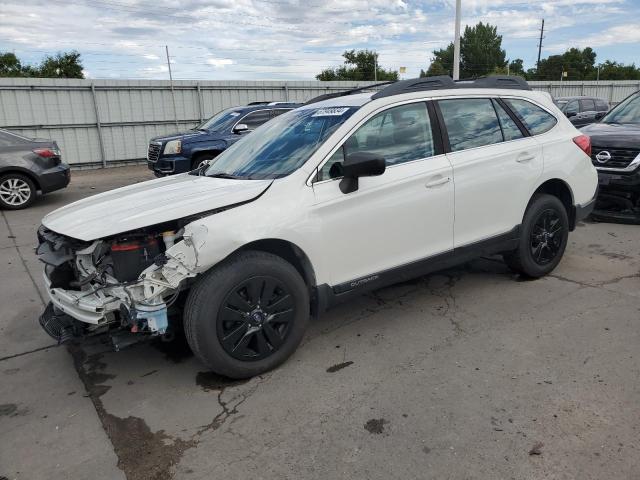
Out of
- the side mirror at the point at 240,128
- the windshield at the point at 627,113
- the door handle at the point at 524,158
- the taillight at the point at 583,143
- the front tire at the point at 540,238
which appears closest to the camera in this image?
the door handle at the point at 524,158

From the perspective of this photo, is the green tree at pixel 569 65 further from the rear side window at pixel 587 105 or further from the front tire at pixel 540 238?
the front tire at pixel 540 238

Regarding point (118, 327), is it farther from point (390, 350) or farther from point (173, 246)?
point (390, 350)

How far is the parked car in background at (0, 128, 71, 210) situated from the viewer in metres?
9.37

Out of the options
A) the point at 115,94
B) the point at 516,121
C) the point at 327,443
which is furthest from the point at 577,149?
the point at 115,94

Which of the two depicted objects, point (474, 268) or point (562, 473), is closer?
point (562, 473)

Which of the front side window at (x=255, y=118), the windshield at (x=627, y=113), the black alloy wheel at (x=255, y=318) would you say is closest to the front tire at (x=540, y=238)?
the black alloy wheel at (x=255, y=318)

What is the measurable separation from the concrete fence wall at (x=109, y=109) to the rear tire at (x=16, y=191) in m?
6.67

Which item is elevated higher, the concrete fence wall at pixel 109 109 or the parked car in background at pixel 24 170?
the concrete fence wall at pixel 109 109

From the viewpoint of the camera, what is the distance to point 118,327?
3164 mm

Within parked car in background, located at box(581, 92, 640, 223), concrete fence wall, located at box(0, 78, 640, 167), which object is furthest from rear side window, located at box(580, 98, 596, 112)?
concrete fence wall, located at box(0, 78, 640, 167)

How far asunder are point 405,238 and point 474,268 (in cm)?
184

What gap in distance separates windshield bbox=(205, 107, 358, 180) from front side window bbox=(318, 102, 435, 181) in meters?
0.16

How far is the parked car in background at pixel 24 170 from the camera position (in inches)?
369

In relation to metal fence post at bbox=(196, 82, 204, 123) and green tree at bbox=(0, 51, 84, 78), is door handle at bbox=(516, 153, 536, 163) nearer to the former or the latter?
metal fence post at bbox=(196, 82, 204, 123)
